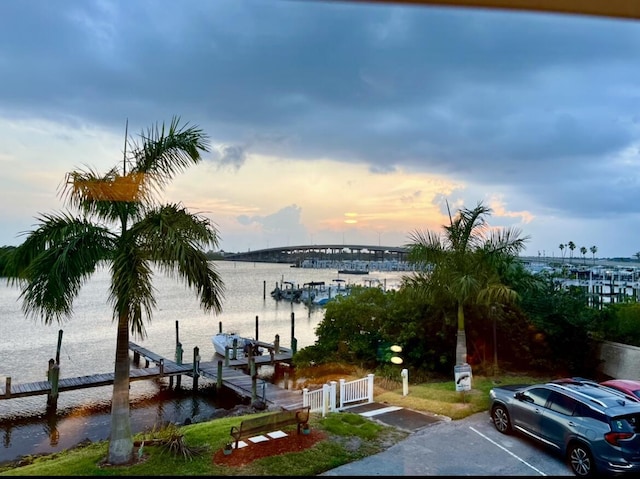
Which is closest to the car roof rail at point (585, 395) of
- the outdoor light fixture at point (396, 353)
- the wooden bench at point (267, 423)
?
the wooden bench at point (267, 423)

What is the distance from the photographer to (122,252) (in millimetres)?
8312

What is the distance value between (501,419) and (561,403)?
1.82 metres

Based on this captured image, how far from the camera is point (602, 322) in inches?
717

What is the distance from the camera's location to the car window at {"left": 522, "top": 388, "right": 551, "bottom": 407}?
920cm

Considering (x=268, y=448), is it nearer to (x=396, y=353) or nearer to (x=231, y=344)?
(x=396, y=353)

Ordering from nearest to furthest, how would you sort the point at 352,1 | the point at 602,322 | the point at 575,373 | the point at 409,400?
1. the point at 352,1
2. the point at 409,400
3. the point at 575,373
4. the point at 602,322

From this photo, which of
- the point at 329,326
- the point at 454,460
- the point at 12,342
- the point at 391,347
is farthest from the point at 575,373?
the point at 12,342

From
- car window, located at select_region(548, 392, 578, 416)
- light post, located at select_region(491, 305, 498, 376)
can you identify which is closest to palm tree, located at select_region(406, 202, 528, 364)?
light post, located at select_region(491, 305, 498, 376)

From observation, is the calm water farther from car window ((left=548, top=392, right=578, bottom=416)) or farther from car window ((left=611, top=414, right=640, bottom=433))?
car window ((left=611, top=414, right=640, bottom=433))

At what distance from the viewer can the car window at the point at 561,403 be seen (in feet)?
27.8

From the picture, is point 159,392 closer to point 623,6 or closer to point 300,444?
point 300,444

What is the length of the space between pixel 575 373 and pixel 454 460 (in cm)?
1053

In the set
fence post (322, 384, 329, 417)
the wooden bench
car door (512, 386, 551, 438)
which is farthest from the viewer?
fence post (322, 384, 329, 417)

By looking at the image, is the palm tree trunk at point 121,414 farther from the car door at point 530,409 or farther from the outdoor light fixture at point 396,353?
the outdoor light fixture at point 396,353
